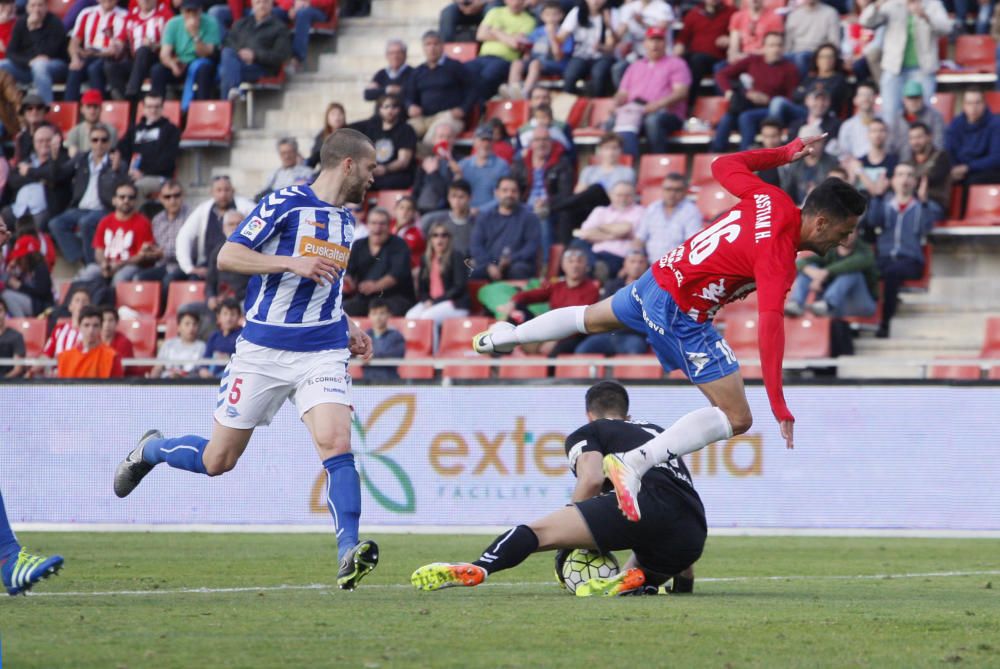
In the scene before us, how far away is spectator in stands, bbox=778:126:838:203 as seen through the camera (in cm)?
1764

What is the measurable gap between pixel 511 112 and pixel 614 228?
11.5 feet

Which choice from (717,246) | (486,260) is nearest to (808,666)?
(717,246)

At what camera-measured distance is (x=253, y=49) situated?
22.8 m

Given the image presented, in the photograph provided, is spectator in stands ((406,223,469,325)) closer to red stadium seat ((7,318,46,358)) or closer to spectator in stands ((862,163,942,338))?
red stadium seat ((7,318,46,358))

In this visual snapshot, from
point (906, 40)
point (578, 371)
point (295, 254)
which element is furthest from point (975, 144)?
point (295, 254)

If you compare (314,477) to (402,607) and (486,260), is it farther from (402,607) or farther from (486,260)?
(402,607)

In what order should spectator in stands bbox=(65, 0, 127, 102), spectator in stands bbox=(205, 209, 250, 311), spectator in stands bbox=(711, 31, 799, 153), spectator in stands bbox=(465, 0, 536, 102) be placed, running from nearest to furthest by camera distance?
spectator in stands bbox=(205, 209, 250, 311) < spectator in stands bbox=(711, 31, 799, 153) < spectator in stands bbox=(465, 0, 536, 102) < spectator in stands bbox=(65, 0, 127, 102)

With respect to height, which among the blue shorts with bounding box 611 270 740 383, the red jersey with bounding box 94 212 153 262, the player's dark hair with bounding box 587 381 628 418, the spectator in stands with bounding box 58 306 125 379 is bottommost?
the spectator in stands with bounding box 58 306 125 379

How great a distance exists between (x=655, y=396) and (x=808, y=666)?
905 cm

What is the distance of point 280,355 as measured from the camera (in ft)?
27.8

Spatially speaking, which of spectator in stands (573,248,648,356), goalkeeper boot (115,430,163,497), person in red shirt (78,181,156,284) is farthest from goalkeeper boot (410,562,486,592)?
person in red shirt (78,181,156,284)

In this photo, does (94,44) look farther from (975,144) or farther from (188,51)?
(975,144)

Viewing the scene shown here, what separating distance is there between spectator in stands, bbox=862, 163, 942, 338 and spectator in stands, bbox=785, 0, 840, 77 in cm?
241

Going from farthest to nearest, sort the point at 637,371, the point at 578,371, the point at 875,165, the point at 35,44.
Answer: the point at 35,44
the point at 875,165
the point at 637,371
the point at 578,371
